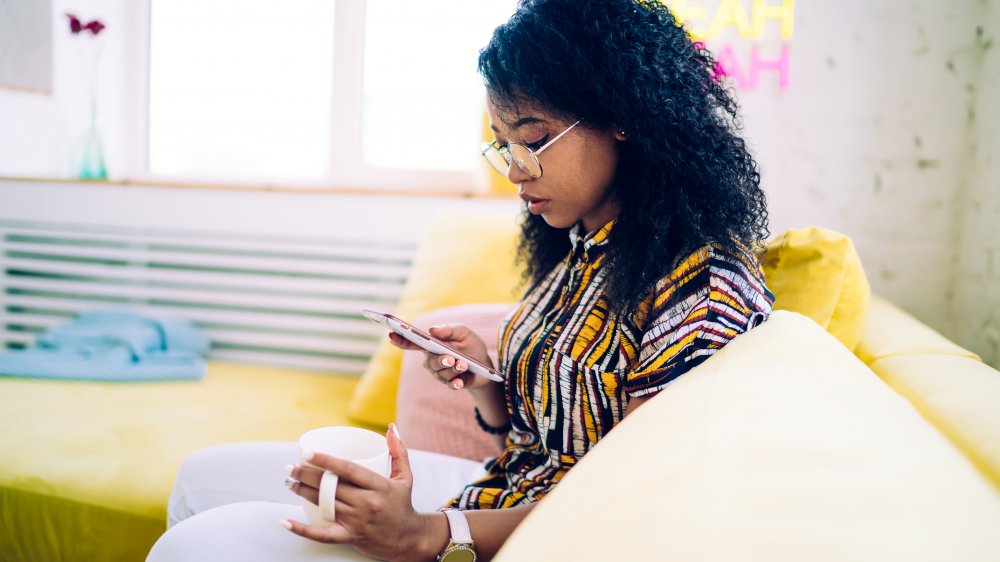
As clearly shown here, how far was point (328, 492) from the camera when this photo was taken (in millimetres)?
699

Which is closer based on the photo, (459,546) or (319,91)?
(459,546)

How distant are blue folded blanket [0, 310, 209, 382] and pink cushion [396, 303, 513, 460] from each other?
0.85 metres

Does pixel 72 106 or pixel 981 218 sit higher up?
pixel 72 106

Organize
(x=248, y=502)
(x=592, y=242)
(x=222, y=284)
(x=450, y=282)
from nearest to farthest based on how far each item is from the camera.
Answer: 1. (x=248, y=502)
2. (x=592, y=242)
3. (x=450, y=282)
4. (x=222, y=284)

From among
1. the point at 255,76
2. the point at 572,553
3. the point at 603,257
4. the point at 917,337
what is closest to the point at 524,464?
the point at 603,257

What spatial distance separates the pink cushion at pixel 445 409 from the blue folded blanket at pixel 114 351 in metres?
0.85

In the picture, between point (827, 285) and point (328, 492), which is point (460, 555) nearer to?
point (328, 492)

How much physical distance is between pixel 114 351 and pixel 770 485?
2.06 meters

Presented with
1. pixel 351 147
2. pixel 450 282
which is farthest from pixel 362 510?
pixel 351 147

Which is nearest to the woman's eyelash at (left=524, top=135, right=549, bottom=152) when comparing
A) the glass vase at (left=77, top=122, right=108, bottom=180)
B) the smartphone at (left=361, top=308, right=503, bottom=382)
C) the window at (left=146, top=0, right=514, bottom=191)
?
the smartphone at (left=361, top=308, right=503, bottom=382)

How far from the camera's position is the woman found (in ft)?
2.47

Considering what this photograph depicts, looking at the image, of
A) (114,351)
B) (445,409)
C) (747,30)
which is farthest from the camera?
(114,351)

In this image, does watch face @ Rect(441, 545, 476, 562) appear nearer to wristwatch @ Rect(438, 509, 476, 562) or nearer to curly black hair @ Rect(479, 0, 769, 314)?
wristwatch @ Rect(438, 509, 476, 562)

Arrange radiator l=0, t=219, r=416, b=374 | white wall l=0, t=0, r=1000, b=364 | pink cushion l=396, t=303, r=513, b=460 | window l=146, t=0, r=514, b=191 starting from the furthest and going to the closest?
window l=146, t=0, r=514, b=191 < radiator l=0, t=219, r=416, b=374 < white wall l=0, t=0, r=1000, b=364 < pink cushion l=396, t=303, r=513, b=460
